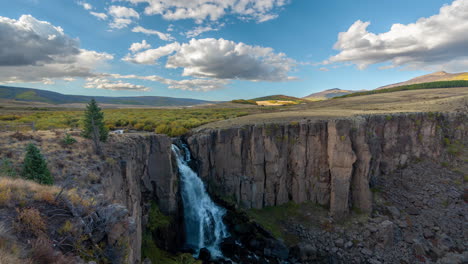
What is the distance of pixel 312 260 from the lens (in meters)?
23.3

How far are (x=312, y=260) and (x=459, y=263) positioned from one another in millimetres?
13782

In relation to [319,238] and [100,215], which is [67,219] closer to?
[100,215]

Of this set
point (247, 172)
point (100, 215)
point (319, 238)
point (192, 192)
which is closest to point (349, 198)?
point (319, 238)

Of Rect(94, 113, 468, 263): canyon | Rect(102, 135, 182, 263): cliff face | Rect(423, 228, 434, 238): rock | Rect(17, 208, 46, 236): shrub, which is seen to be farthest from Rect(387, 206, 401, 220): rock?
Rect(17, 208, 46, 236): shrub

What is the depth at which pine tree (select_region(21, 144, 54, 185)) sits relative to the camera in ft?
34.6

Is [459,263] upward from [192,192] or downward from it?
downward

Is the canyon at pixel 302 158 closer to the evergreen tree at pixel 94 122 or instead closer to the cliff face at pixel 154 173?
the cliff face at pixel 154 173

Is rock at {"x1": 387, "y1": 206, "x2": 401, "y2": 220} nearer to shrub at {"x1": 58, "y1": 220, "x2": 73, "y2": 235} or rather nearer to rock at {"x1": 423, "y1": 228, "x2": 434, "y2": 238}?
rock at {"x1": 423, "y1": 228, "x2": 434, "y2": 238}

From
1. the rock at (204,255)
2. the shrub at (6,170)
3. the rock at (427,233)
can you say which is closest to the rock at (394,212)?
the rock at (427,233)

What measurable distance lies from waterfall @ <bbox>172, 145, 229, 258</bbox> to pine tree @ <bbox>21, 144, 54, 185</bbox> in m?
18.1

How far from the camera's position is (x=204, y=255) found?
23.9 meters

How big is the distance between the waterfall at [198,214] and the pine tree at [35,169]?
18091 millimetres

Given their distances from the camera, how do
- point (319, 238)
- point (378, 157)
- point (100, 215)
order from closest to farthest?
1. point (100, 215)
2. point (319, 238)
3. point (378, 157)

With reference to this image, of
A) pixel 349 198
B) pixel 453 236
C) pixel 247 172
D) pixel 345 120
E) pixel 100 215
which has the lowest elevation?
pixel 453 236
